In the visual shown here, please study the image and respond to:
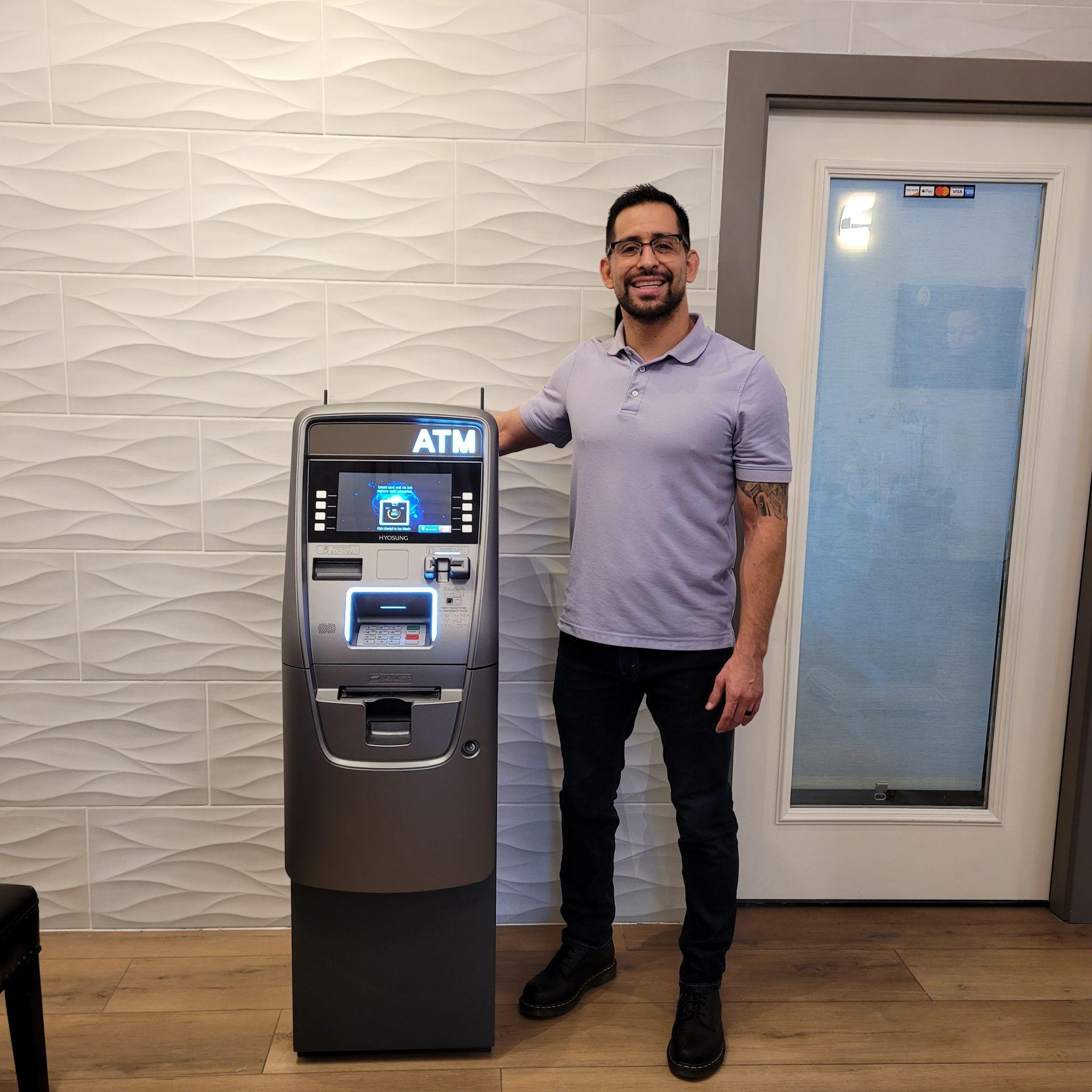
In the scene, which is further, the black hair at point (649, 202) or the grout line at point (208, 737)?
the grout line at point (208, 737)

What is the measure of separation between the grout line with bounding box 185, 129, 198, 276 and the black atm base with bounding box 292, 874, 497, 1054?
1.48 m

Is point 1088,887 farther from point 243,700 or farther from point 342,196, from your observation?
point 342,196

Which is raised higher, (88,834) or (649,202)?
(649,202)

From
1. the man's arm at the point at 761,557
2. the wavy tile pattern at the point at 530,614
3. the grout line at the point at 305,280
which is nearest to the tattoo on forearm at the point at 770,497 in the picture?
the man's arm at the point at 761,557

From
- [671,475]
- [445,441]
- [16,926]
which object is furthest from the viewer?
[671,475]

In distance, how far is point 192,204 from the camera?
7.02ft

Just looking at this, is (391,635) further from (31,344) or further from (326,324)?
(31,344)

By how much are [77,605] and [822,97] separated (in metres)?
2.27

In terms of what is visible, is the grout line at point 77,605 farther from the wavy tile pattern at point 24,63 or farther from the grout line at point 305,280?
the wavy tile pattern at point 24,63

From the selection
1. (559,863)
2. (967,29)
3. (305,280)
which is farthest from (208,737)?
(967,29)

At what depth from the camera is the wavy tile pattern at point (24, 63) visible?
206 cm

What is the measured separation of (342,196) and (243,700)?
1.30 metres

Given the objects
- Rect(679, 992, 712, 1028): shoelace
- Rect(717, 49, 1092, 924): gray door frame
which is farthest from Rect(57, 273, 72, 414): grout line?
Rect(679, 992, 712, 1028): shoelace

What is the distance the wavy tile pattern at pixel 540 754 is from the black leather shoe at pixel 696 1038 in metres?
0.54
